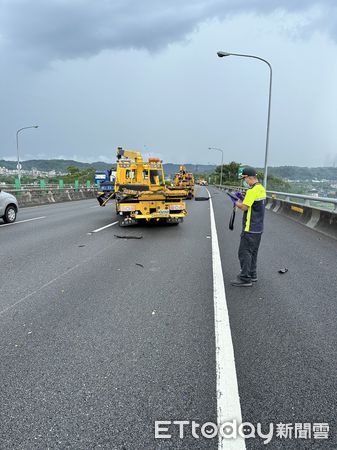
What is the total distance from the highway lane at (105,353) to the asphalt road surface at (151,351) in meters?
0.01

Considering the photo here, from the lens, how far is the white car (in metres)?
12.7

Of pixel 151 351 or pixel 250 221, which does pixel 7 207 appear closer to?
pixel 250 221

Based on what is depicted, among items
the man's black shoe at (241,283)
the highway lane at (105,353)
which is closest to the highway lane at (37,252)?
the highway lane at (105,353)

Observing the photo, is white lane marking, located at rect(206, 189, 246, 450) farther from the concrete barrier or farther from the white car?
the concrete barrier

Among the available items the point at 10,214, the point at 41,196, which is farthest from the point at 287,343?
the point at 41,196

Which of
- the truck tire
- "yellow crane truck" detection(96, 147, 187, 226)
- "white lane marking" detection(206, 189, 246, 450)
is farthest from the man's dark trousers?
the truck tire

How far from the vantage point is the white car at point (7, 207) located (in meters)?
12.7

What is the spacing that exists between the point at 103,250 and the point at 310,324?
5320 mm

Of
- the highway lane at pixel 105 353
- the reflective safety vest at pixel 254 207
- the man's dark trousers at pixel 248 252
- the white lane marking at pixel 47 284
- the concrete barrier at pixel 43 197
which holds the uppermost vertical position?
the reflective safety vest at pixel 254 207

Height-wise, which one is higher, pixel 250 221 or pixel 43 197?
pixel 250 221

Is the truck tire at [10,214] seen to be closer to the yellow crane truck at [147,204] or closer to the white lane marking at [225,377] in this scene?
the yellow crane truck at [147,204]

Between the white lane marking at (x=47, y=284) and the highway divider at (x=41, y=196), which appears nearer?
the white lane marking at (x=47, y=284)

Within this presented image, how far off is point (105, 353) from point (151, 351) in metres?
0.46

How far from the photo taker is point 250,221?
5277 mm
